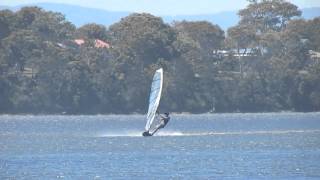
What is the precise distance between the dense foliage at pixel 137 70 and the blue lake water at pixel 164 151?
→ 14.3 meters

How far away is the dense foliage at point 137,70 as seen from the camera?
157 m

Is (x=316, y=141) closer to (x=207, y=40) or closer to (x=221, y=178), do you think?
(x=221, y=178)

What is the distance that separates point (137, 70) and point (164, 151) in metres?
74.1

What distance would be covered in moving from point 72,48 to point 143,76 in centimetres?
1293

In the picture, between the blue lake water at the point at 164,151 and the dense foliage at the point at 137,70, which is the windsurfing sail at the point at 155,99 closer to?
the blue lake water at the point at 164,151

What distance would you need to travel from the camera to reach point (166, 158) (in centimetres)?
7719

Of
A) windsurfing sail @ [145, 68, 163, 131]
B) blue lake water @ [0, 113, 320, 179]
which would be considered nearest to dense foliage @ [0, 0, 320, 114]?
blue lake water @ [0, 113, 320, 179]

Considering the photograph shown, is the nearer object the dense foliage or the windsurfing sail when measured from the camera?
the windsurfing sail

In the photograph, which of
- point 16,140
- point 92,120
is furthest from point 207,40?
point 16,140

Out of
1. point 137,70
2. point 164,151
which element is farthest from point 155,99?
point 137,70

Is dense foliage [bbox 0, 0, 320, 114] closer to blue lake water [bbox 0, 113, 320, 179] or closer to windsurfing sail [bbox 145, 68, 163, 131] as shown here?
blue lake water [bbox 0, 113, 320, 179]

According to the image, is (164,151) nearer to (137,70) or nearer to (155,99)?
(155,99)

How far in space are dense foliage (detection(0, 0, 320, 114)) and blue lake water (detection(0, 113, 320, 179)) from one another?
14.3m

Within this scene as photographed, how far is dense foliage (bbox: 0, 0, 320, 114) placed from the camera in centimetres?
15712
